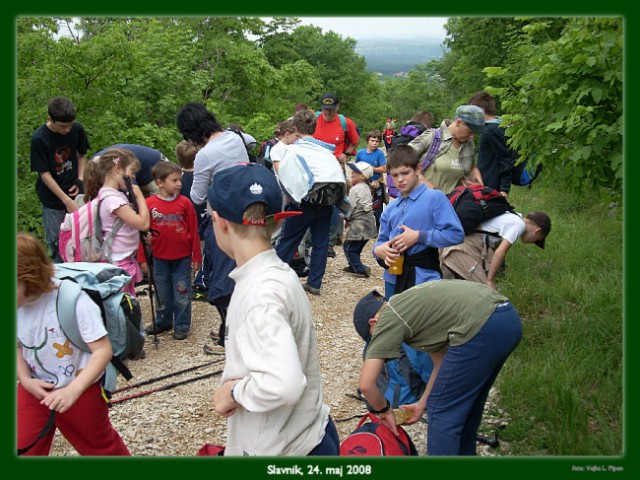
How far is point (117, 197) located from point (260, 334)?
3.29 m

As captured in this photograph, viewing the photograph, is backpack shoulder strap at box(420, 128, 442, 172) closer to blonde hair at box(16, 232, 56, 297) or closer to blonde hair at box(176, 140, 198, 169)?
blonde hair at box(176, 140, 198, 169)

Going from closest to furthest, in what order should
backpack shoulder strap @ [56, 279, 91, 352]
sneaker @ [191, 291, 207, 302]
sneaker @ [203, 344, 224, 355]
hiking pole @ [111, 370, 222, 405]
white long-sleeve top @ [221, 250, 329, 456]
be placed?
1. white long-sleeve top @ [221, 250, 329, 456]
2. backpack shoulder strap @ [56, 279, 91, 352]
3. hiking pole @ [111, 370, 222, 405]
4. sneaker @ [203, 344, 224, 355]
5. sneaker @ [191, 291, 207, 302]

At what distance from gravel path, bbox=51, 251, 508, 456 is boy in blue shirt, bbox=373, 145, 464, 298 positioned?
3.68 feet

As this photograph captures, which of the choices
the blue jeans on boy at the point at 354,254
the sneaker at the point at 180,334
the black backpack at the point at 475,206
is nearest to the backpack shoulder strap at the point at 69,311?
the sneaker at the point at 180,334

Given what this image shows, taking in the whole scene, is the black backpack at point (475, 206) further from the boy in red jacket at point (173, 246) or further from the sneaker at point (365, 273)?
the sneaker at point (365, 273)

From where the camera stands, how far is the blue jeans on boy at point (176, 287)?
585cm

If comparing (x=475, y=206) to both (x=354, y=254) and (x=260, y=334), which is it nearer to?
(x=354, y=254)

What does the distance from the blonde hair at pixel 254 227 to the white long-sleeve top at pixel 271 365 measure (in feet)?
0.26

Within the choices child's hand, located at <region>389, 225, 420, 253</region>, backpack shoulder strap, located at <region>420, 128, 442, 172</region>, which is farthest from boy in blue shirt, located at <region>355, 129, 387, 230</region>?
child's hand, located at <region>389, 225, 420, 253</region>

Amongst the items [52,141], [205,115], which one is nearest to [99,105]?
[52,141]

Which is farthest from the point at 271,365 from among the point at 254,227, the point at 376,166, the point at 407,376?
the point at 376,166

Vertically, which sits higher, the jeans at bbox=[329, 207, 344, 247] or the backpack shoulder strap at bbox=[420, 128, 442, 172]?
the backpack shoulder strap at bbox=[420, 128, 442, 172]

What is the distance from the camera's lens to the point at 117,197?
16.0 ft

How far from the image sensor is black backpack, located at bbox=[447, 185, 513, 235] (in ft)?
17.3
